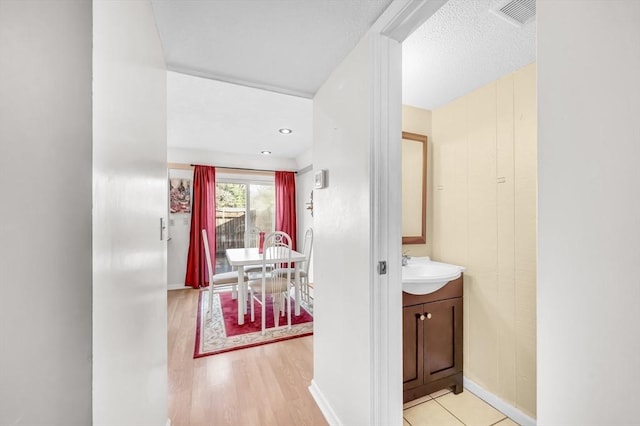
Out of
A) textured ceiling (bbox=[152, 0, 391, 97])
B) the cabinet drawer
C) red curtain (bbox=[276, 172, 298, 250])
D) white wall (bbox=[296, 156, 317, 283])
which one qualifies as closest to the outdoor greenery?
red curtain (bbox=[276, 172, 298, 250])

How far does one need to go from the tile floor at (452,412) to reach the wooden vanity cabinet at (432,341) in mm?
98

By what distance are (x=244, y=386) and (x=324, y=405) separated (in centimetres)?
62

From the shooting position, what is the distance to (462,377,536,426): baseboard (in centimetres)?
152

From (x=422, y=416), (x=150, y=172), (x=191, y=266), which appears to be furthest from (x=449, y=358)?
(x=191, y=266)

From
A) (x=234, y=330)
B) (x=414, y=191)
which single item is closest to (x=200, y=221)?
(x=234, y=330)

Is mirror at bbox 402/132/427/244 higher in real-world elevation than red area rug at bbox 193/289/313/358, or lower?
higher

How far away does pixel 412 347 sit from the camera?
1.60 m
